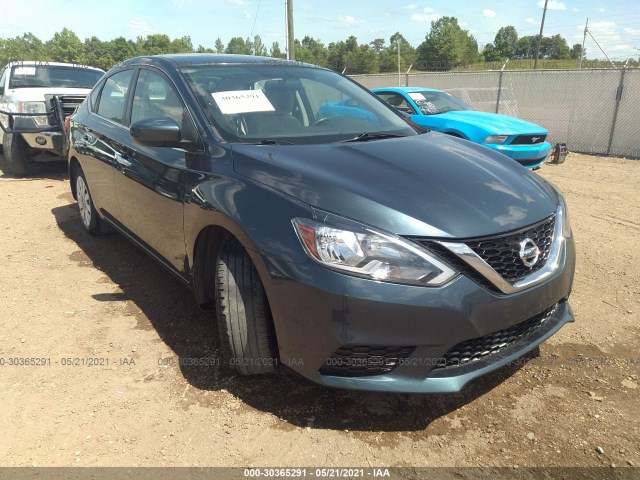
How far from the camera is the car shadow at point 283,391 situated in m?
2.39

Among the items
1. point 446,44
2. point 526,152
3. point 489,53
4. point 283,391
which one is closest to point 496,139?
point 526,152

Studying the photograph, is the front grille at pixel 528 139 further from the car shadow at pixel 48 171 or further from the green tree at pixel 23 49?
the green tree at pixel 23 49

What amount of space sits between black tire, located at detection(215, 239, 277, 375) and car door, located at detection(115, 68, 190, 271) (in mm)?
559

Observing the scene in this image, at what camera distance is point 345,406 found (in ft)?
8.14

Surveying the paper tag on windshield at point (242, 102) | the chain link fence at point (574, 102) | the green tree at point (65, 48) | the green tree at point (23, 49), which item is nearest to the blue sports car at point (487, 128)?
the chain link fence at point (574, 102)

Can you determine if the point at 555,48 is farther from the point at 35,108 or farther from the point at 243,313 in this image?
the point at 243,313

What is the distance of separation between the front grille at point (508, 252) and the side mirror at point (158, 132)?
1656 millimetres

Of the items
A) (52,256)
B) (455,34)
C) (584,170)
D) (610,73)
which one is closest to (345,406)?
(52,256)

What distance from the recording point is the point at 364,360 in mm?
2059

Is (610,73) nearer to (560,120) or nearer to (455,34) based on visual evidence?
(560,120)

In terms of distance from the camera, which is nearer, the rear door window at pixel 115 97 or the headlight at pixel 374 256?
the headlight at pixel 374 256

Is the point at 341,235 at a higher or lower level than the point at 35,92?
lower

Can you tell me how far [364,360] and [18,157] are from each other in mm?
7741

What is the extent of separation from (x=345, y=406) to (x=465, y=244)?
107cm
